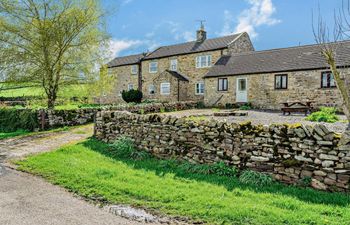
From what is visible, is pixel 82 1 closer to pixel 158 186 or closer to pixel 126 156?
pixel 126 156

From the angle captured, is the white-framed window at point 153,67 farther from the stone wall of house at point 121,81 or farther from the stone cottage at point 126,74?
the stone wall of house at point 121,81

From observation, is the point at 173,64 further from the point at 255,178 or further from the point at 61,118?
the point at 255,178

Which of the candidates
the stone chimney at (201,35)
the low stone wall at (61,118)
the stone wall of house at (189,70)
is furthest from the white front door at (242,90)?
the low stone wall at (61,118)

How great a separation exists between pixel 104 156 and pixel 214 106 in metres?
20.9

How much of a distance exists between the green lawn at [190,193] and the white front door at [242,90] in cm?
1978

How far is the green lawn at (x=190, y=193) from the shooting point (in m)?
5.74

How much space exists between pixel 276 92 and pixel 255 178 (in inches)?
780

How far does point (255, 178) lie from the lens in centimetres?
795

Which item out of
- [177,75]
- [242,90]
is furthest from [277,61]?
[177,75]

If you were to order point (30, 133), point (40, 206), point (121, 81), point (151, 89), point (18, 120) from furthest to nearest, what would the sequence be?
point (121, 81)
point (151, 89)
point (18, 120)
point (30, 133)
point (40, 206)

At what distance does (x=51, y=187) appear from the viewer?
7.89 metres

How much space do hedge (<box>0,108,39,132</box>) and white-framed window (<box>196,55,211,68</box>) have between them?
21174mm

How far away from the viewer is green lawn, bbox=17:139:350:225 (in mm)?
5742

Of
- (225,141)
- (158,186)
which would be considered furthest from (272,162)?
(158,186)
